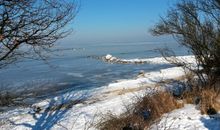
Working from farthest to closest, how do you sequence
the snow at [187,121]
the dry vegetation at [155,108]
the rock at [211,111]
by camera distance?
the dry vegetation at [155,108] < the rock at [211,111] < the snow at [187,121]

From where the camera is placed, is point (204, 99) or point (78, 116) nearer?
point (204, 99)

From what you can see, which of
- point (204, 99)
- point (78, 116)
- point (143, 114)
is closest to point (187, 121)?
point (204, 99)

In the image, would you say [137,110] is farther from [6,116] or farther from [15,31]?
[6,116]

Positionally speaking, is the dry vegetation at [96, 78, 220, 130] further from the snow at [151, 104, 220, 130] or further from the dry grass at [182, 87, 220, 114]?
the snow at [151, 104, 220, 130]

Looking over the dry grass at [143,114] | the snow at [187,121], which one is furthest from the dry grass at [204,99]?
the dry grass at [143,114]

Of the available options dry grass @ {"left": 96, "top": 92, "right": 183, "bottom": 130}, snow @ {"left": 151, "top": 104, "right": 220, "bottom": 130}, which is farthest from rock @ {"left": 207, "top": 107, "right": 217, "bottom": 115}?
dry grass @ {"left": 96, "top": 92, "right": 183, "bottom": 130}

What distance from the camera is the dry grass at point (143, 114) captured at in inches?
425

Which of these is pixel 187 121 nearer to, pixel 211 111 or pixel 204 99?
pixel 211 111

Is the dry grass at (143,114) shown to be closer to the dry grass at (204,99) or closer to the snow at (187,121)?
the snow at (187,121)

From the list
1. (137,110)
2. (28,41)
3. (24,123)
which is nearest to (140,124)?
(137,110)

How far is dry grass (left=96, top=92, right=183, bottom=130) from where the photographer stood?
10791mm

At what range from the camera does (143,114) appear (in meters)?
12.2

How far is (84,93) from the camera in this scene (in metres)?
23.5

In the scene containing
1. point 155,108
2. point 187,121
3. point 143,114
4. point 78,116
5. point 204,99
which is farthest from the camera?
point 78,116
